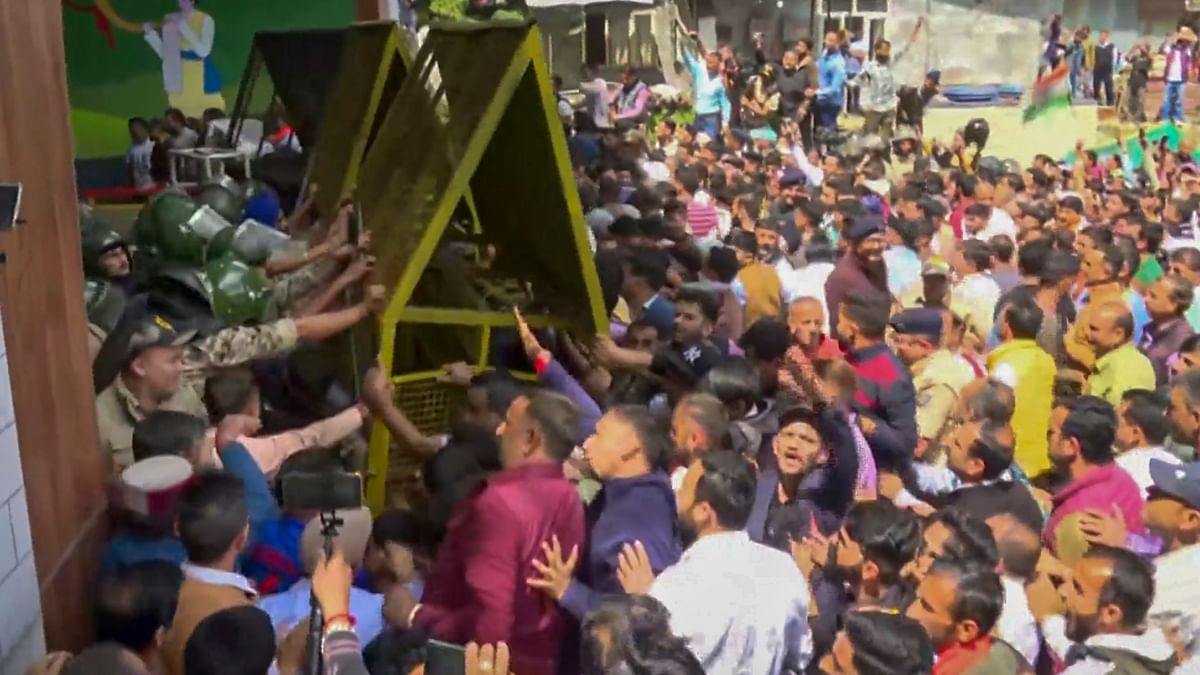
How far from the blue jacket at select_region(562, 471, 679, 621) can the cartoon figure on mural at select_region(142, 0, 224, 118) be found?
38.4 ft

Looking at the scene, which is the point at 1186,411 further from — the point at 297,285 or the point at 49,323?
the point at 49,323

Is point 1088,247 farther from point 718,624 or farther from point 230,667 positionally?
point 230,667

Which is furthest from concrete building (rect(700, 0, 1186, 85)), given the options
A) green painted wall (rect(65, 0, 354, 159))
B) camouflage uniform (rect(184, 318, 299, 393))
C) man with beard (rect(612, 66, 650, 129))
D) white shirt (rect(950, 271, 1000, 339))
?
camouflage uniform (rect(184, 318, 299, 393))

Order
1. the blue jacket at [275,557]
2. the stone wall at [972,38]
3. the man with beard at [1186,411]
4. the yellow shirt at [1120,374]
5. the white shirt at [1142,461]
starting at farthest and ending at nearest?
the stone wall at [972,38], the yellow shirt at [1120,374], the man with beard at [1186,411], the white shirt at [1142,461], the blue jacket at [275,557]

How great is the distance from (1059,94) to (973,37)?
2.66 metres

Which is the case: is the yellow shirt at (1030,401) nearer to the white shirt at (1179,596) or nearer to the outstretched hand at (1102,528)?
the outstretched hand at (1102,528)

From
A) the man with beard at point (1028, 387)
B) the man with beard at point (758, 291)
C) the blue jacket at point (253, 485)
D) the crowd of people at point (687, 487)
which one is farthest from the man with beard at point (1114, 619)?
the man with beard at point (758, 291)

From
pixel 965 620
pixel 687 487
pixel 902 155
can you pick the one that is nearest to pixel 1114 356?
pixel 965 620

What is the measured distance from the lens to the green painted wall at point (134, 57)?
13055mm

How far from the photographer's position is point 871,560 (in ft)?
10.7

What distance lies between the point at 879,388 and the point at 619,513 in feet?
5.28

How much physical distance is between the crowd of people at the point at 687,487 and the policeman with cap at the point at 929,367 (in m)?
0.02

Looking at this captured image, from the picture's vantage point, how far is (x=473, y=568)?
2.91 meters

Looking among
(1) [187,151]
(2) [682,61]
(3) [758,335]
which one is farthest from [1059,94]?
(3) [758,335]
